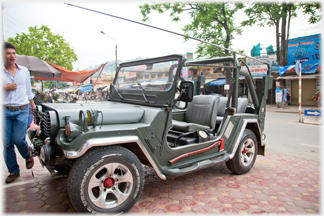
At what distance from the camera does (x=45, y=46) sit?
25078mm

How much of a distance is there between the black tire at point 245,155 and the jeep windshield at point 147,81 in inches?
68.6

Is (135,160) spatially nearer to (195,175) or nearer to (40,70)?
(195,175)

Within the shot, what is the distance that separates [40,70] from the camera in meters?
7.54

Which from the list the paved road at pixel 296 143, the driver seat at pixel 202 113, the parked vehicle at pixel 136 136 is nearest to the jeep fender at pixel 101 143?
the parked vehicle at pixel 136 136

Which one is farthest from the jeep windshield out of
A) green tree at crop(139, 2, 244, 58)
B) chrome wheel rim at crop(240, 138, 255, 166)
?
green tree at crop(139, 2, 244, 58)

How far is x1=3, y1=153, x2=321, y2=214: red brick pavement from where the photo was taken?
263 cm

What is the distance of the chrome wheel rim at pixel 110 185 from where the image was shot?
2.25 meters

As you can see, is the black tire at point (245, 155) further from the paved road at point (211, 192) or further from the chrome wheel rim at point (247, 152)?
the paved road at point (211, 192)

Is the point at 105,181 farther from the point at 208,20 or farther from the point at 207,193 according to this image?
the point at 208,20

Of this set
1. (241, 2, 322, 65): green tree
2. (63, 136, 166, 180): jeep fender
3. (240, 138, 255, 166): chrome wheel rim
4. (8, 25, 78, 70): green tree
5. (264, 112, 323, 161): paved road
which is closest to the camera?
(63, 136, 166, 180): jeep fender

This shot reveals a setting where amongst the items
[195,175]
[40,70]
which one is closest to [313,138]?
[195,175]

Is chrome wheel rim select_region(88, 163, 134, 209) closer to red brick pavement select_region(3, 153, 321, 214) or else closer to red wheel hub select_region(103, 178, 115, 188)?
red wheel hub select_region(103, 178, 115, 188)

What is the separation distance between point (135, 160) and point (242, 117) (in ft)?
7.37

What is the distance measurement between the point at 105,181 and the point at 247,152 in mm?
2767
